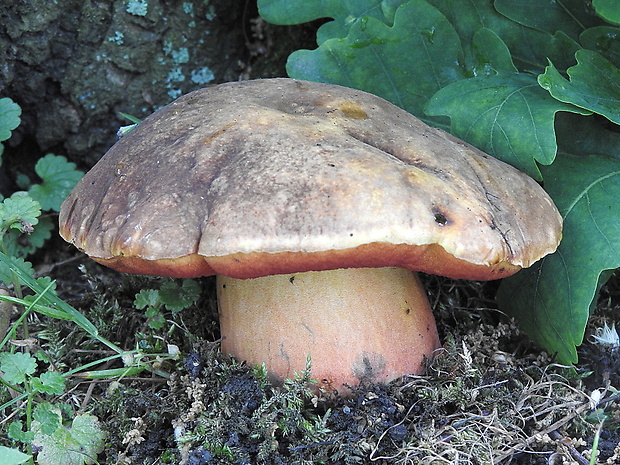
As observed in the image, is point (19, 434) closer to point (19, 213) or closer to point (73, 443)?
point (73, 443)

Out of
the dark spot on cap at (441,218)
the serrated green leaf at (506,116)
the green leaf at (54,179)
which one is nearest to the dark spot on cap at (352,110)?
the serrated green leaf at (506,116)

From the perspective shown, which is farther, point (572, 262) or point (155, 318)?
point (155, 318)

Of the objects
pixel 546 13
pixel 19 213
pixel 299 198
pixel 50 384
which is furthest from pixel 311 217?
pixel 546 13

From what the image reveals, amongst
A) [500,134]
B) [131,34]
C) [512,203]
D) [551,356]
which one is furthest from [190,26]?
[551,356]

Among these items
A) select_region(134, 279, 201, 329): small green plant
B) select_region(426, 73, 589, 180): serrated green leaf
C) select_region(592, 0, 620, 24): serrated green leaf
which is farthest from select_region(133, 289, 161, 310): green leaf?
select_region(592, 0, 620, 24): serrated green leaf

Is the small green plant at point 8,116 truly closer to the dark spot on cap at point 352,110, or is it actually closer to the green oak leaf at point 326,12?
the green oak leaf at point 326,12

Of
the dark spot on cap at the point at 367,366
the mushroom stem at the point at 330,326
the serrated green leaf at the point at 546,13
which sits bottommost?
the dark spot on cap at the point at 367,366

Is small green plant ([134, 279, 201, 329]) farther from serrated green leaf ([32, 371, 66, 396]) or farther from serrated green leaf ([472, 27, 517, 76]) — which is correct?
serrated green leaf ([472, 27, 517, 76])
